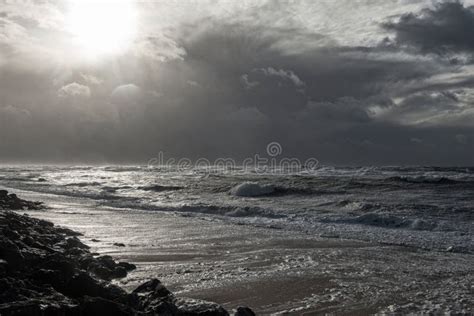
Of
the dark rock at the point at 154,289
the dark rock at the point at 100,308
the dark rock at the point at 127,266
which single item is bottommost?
the dark rock at the point at 127,266

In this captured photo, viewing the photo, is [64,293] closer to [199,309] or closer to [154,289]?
[154,289]

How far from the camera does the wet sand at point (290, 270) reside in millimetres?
6655

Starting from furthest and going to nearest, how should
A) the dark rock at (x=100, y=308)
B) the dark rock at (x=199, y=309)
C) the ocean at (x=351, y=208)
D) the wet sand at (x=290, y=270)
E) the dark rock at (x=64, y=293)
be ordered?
the ocean at (x=351, y=208) < the wet sand at (x=290, y=270) < the dark rock at (x=199, y=309) < the dark rock at (x=100, y=308) < the dark rock at (x=64, y=293)

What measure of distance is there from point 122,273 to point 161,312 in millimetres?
3003

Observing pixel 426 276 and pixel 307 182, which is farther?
pixel 307 182

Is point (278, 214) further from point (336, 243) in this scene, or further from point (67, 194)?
point (67, 194)

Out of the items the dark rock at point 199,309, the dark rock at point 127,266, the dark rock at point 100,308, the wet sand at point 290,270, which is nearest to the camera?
the dark rock at point 100,308

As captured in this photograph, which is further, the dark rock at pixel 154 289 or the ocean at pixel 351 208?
the ocean at pixel 351 208

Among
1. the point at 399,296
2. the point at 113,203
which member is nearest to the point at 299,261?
the point at 399,296

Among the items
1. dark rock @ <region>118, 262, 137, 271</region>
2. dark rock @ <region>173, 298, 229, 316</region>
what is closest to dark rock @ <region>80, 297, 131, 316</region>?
dark rock @ <region>173, 298, 229, 316</region>

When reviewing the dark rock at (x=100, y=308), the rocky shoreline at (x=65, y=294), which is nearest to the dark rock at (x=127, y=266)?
the rocky shoreline at (x=65, y=294)

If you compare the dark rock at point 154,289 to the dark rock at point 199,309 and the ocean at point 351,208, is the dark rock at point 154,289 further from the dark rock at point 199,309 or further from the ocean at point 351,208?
the ocean at point 351,208

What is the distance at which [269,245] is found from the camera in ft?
37.0

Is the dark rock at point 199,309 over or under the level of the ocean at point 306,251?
over
